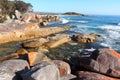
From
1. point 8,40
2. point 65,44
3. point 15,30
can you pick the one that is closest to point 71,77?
point 65,44

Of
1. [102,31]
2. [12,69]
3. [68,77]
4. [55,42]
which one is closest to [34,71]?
[12,69]

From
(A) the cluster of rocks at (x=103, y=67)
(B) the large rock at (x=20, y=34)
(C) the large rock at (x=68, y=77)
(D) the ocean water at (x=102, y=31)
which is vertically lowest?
(D) the ocean water at (x=102, y=31)

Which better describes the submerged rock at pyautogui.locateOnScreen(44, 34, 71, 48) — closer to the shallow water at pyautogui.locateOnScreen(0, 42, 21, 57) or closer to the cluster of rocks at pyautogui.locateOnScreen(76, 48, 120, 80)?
the shallow water at pyautogui.locateOnScreen(0, 42, 21, 57)

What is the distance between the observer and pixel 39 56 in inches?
585

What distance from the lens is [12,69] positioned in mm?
11664

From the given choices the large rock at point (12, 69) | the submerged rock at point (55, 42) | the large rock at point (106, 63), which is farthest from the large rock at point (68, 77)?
the submerged rock at point (55, 42)

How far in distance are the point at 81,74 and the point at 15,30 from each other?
23.5 m

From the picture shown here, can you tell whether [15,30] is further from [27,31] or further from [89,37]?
[89,37]

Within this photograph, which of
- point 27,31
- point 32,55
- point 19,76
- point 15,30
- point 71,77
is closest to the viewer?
point 19,76

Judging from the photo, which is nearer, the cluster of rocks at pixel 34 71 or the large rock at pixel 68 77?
the cluster of rocks at pixel 34 71

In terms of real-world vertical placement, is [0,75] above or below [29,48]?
above

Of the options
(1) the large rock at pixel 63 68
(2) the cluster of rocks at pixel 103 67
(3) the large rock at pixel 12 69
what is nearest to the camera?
(3) the large rock at pixel 12 69

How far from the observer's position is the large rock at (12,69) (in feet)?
35.9

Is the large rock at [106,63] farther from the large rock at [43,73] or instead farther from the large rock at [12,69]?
the large rock at [12,69]
